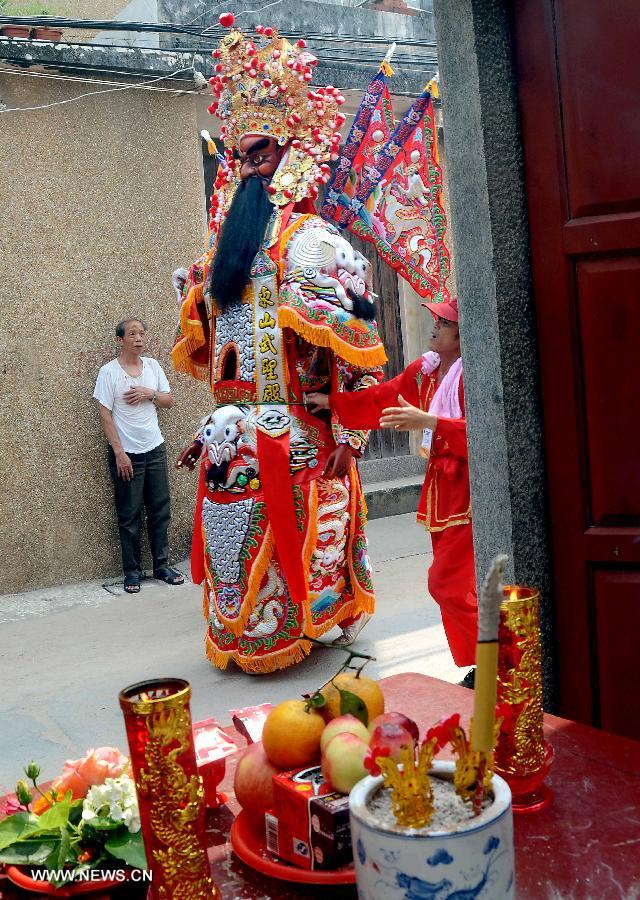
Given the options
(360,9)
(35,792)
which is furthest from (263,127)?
(360,9)

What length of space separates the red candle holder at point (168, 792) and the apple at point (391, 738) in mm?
213

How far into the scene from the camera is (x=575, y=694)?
96.6 inches

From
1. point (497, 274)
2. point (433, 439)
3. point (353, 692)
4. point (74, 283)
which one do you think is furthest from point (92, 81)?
point (353, 692)

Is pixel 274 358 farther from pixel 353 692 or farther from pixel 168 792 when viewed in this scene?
pixel 168 792

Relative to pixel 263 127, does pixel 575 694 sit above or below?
below

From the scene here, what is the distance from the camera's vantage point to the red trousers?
3.70 meters

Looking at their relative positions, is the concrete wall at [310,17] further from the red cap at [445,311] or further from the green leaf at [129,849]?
the green leaf at [129,849]

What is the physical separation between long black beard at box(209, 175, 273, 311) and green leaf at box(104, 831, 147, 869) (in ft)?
10.2

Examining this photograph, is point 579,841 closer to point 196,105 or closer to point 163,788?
point 163,788

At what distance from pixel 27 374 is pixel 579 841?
5470mm

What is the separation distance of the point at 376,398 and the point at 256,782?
110 inches

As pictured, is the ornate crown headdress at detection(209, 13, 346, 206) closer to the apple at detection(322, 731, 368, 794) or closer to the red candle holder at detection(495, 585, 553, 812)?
the red candle holder at detection(495, 585, 553, 812)

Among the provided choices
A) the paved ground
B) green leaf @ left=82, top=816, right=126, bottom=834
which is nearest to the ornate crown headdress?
the paved ground

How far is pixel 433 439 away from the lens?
3.79m
